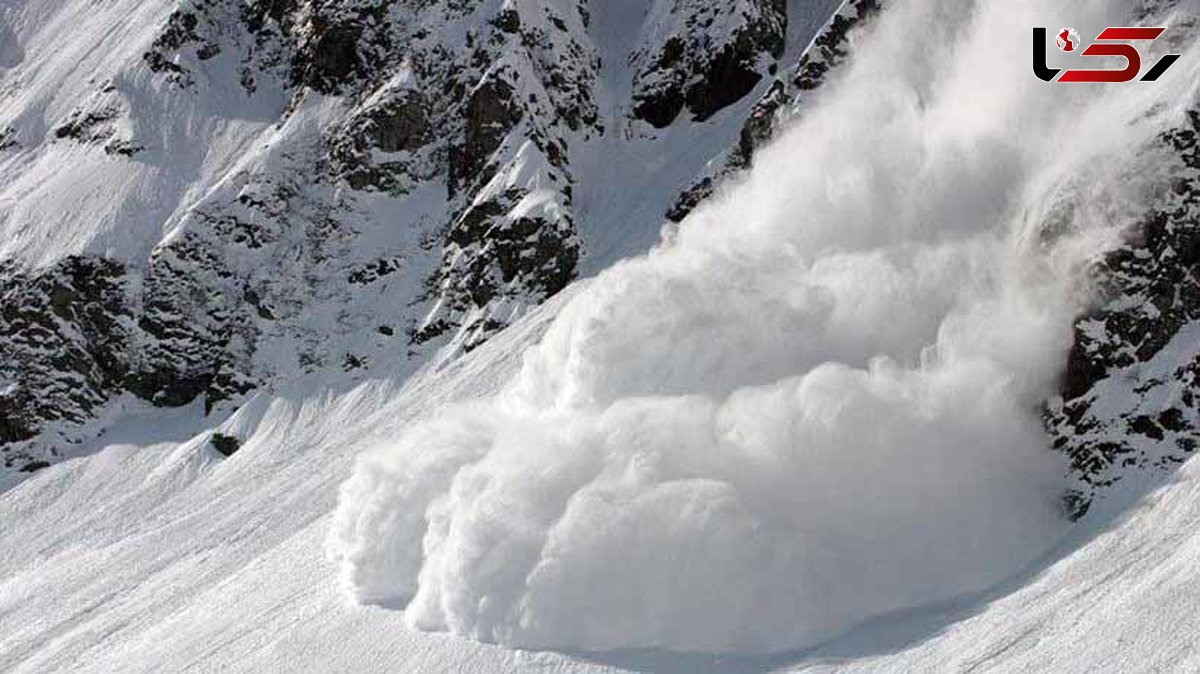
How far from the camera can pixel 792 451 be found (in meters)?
63.0

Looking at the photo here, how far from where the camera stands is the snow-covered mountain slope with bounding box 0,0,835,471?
8838 centimetres

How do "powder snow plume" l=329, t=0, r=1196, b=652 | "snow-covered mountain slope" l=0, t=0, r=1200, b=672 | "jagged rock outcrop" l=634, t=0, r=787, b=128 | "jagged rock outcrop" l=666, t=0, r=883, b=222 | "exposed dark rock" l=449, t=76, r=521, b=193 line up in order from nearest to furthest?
"snow-covered mountain slope" l=0, t=0, r=1200, b=672, "powder snow plume" l=329, t=0, r=1196, b=652, "jagged rock outcrop" l=666, t=0, r=883, b=222, "exposed dark rock" l=449, t=76, r=521, b=193, "jagged rock outcrop" l=634, t=0, r=787, b=128

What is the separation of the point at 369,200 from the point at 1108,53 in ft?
147

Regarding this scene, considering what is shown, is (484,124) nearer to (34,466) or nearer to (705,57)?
(705,57)

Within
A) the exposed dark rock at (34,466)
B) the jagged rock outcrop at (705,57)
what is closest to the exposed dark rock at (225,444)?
the exposed dark rock at (34,466)

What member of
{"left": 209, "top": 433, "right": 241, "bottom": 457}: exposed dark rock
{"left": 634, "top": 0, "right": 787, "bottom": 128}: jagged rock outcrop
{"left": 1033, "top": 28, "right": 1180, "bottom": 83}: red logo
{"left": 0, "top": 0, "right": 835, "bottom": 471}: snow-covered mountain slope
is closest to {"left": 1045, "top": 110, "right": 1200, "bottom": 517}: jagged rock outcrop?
{"left": 1033, "top": 28, "right": 1180, "bottom": 83}: red logo

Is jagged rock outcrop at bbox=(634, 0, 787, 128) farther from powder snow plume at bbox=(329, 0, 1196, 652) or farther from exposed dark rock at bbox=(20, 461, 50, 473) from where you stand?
exposed dark rock at bbox=(20, 461, 50, 473)

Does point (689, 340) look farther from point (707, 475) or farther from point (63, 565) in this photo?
point (63, 565)

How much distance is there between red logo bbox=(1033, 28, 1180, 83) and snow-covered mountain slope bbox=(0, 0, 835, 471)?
2214 cm

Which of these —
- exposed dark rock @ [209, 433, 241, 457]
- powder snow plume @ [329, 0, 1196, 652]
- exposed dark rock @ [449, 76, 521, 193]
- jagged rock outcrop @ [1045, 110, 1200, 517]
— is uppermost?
exposed dark rock @ [449, 76, 521, 193]

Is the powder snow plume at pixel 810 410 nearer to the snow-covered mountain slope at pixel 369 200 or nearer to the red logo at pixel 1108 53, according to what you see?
the red logo at pixel 1108 53

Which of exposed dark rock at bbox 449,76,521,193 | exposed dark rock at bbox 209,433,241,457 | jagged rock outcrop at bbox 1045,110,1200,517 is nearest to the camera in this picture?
jagged rock outcrop at bbox 1045,110,1200,517

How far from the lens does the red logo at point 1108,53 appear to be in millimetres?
65250

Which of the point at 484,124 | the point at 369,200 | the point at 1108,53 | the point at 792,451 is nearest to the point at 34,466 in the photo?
the point at 369,200
